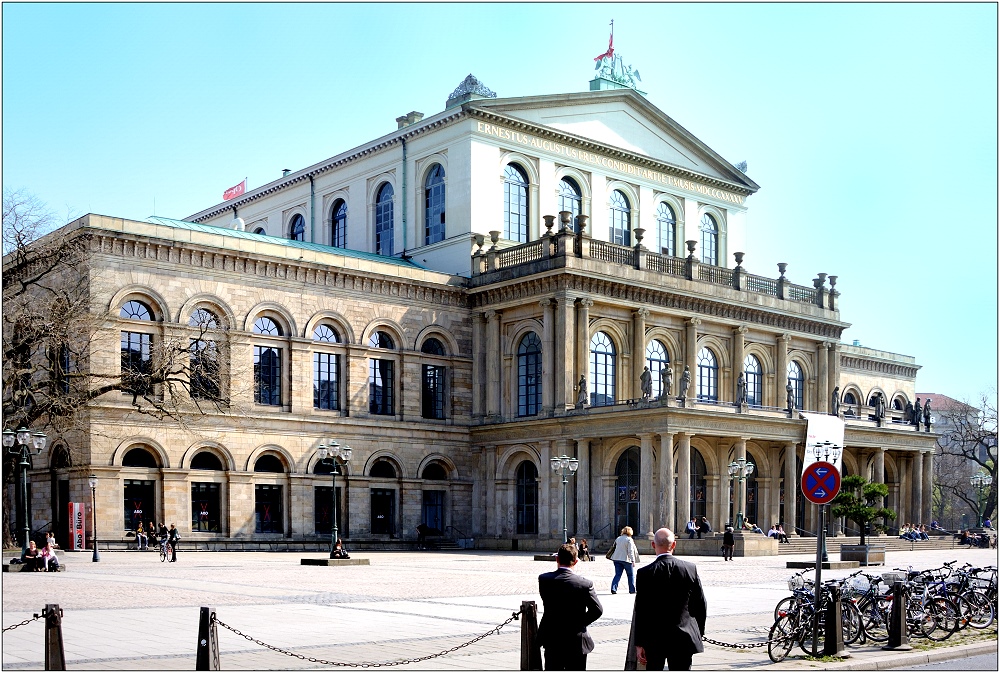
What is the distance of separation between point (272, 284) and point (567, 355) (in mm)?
12787

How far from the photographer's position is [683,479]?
171 feet

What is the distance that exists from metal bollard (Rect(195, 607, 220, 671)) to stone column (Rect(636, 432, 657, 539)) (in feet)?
126

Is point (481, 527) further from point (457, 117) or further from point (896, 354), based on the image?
point (896, 354)

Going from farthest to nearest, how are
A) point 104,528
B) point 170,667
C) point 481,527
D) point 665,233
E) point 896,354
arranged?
point 896,354 < point 665,233 < point 481,527 < point 104,528 < point 170,667

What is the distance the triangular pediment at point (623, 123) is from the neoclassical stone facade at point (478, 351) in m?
0.15

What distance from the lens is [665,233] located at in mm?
68438

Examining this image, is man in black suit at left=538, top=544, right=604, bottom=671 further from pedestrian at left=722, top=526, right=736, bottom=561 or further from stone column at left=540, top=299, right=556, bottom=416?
stone column at left=540, top=299, right=556, bottom=416

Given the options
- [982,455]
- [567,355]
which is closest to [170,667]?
[567,355]

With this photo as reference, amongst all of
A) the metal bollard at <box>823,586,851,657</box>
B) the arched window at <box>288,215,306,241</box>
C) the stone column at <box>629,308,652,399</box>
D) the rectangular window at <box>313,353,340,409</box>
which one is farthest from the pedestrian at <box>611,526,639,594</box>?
the arched window at <box>288,215,306,241</box>

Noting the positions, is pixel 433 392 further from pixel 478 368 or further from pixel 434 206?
pixel 434 206

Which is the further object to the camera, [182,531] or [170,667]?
[182,531]

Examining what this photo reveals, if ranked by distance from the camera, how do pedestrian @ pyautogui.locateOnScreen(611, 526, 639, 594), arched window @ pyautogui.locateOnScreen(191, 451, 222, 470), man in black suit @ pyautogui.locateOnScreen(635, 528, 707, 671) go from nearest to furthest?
man in black suit @ pyautogui.locateOnScreen(635, 528, 707, 671) < pedestrian @ pyautogui.locateOnScreen(611, 526, 639, 594) < arched window @ pyautogui.locateOnScreen(191, 451, 222, 470)

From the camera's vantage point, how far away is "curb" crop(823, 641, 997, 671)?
16.2 meters

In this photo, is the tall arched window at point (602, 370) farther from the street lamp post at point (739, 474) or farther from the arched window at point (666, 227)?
the arched window at point (666, 227)
